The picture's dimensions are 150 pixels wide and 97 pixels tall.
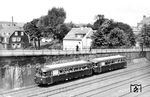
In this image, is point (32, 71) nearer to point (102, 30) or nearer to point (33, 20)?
point (102, 30)

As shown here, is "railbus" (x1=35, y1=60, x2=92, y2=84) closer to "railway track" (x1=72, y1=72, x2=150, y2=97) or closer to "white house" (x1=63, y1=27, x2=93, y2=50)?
"railway track" (x1=72, y1=72, x2=150, y2=97)

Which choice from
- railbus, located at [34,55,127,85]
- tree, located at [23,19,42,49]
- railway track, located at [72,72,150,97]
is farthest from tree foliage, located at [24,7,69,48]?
railway track, located at [72,72,150,97]

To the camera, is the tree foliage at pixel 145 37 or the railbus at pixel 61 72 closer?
the railbus at pixel 61 72

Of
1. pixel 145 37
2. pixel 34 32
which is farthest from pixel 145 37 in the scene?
pixel 34 32

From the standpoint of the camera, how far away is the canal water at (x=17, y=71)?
88.4 feet

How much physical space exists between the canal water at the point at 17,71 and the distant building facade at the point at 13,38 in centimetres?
3605

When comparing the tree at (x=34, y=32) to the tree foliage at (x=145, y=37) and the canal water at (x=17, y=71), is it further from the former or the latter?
the canal water at (x=17, y=71)

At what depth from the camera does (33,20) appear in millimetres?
82062

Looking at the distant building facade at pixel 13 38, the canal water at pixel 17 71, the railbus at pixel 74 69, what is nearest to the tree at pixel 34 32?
the distant building facade at pixel 13 38

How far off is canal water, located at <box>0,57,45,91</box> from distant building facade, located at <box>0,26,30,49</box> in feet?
118

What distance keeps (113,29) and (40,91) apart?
31.8 m

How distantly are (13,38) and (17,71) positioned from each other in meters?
38.6

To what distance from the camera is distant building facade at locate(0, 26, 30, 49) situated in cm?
6438

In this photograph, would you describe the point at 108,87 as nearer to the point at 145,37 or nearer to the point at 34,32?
the point at 145,37
